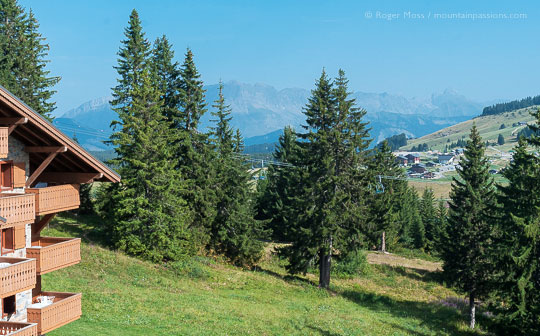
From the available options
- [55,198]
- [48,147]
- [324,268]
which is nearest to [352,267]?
[324,268]

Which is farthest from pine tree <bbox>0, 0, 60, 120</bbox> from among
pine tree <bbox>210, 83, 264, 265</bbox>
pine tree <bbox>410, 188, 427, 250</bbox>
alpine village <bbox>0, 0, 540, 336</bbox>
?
pine tree <bbox>410, 188, 427, 250</bbox>

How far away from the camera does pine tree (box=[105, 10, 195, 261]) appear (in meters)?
38.3

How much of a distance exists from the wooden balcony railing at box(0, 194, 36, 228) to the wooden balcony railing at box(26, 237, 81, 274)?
1456 millimetres

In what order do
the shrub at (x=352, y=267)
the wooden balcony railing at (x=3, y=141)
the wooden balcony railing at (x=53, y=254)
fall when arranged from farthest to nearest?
the shrub at (x=352, y=267) → the wooden balcony railing at (x=53, y=254) → the wooden balcony railing at (x=3, y=141)

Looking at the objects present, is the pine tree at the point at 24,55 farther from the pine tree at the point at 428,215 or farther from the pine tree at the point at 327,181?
the pine tree at the point at 428,215

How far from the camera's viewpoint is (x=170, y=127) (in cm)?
4759

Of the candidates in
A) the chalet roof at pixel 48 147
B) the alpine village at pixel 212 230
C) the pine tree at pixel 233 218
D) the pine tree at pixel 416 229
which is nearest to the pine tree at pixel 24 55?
the alpine village at pixel 212 230

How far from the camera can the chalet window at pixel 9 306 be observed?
15.6m

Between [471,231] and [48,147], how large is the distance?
3147 centimetres

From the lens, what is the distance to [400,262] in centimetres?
6456

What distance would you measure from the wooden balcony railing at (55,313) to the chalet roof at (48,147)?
4.19 metres

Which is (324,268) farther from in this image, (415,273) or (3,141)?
(3,141)

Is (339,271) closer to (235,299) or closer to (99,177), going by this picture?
(235,299)

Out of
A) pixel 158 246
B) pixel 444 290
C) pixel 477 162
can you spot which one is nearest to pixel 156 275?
pixel 158 246
